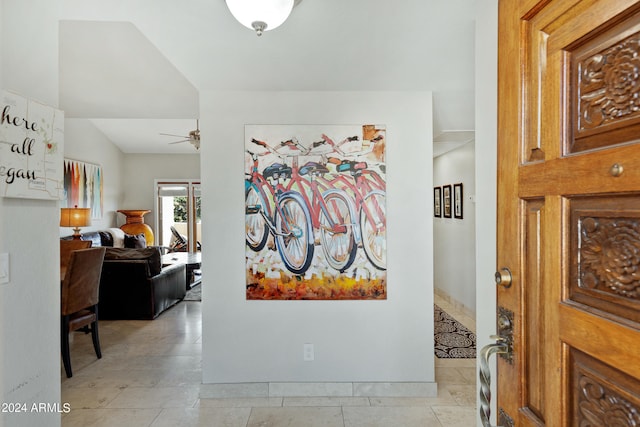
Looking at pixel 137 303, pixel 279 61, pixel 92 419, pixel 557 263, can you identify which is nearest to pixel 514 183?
pixel 557 263

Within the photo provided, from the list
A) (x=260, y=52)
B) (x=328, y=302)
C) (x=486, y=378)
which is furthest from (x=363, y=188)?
(x=486, y=378)

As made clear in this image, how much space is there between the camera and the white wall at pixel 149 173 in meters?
8.23

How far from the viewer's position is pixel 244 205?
8.55ft

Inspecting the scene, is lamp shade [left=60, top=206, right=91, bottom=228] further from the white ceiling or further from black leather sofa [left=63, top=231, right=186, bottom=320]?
the white ceiling

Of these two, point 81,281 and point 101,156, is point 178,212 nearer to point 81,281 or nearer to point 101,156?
point 101,156

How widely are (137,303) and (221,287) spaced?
253cm

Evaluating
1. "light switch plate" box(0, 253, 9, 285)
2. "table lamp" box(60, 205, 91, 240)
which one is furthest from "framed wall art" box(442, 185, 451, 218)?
"table lamp" box(60, 205, 91, 240)

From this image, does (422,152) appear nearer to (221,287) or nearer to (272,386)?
(221,287)

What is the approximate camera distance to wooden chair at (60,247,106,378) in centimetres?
298

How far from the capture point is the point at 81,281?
3125 mm

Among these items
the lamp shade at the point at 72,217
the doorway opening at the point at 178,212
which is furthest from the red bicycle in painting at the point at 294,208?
the doorway opening at the point at 178,212

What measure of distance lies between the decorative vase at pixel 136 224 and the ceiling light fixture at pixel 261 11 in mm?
7056

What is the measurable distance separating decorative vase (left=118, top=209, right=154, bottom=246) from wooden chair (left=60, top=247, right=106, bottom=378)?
4.40m

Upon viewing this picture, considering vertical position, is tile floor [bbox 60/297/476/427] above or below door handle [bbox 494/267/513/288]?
below
